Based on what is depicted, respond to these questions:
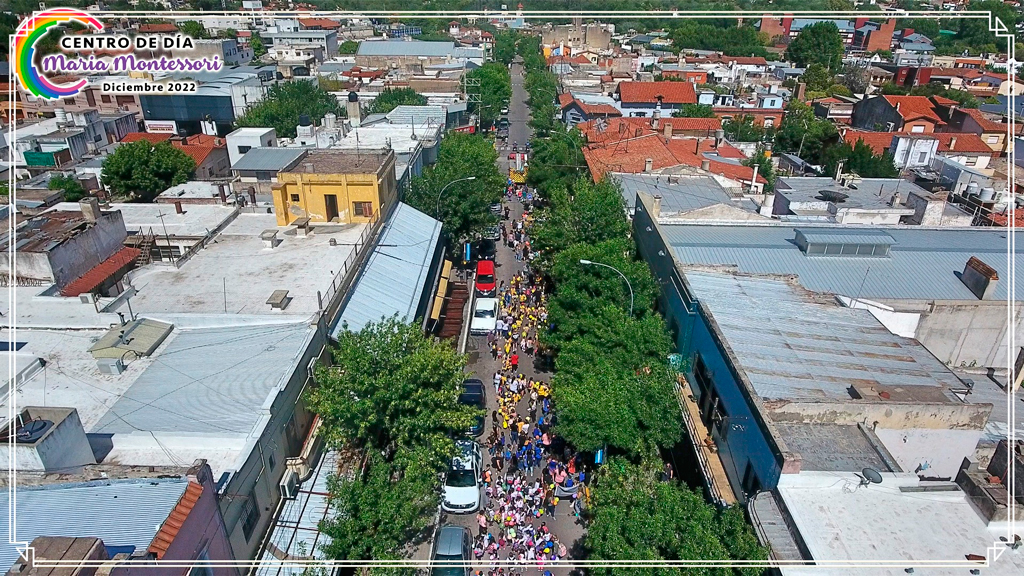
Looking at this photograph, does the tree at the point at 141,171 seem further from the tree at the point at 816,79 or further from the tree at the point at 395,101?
the tree at the point at 816,79

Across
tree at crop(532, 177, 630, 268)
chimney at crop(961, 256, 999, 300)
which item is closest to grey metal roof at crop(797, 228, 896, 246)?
chimney at crop(961, 256, 999, 300)

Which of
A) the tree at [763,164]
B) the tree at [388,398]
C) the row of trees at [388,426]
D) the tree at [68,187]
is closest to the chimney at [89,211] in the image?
the row of trees at [388,426]

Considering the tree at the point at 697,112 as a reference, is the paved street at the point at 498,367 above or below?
below

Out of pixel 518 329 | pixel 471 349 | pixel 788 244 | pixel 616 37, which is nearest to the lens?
pixel 788 244

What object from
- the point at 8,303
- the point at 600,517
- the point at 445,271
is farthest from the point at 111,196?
the point at 600,517

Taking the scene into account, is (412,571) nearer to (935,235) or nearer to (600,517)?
(600,517)

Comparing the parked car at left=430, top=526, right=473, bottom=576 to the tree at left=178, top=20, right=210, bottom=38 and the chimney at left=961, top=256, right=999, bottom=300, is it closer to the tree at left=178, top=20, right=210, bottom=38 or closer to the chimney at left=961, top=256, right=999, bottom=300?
the chimney at left=961, top=256, right=999, bottom=300

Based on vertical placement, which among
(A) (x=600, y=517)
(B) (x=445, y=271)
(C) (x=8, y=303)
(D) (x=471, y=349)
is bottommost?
(D) (x=471, y=349)
